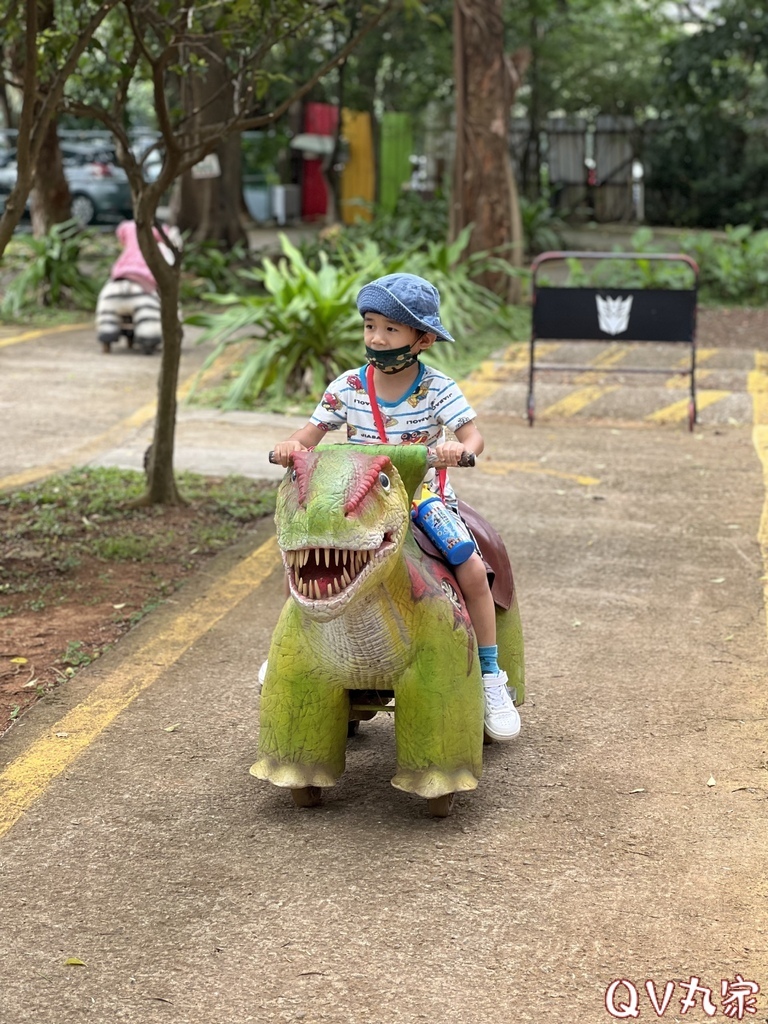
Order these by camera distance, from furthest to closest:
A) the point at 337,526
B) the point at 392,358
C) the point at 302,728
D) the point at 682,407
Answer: the point at 682,407, the point at 392,358, the point at 302,728, the point at 337,526

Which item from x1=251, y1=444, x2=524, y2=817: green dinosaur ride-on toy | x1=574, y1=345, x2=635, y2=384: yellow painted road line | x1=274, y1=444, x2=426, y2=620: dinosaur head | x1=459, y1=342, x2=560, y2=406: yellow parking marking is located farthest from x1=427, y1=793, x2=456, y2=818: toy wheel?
x1=574, y1=345, x2=635, y2=384: yellow painted road line

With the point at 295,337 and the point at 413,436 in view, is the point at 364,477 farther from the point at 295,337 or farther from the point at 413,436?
the point at 295,337

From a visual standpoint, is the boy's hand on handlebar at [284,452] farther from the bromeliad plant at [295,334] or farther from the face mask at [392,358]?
the bromeliad plant at [295,334]

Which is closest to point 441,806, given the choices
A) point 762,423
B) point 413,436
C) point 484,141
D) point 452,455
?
point 452,455

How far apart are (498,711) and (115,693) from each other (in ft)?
4.79

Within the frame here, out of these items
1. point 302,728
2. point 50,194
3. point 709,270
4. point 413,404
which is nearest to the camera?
point 302,728

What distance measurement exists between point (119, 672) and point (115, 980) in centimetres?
206

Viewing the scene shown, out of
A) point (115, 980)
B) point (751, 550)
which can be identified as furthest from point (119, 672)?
point (751, 550)

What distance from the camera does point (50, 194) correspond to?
54.0ft

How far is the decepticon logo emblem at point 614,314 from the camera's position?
10.0m

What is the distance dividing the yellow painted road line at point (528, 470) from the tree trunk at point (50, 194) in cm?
947

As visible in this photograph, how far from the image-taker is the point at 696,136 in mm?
25297

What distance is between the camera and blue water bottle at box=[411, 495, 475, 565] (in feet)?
13.0

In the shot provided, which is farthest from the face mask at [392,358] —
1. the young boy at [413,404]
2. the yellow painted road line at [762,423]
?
the yellow painted road line at [762,423]
